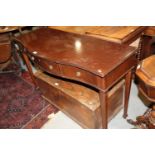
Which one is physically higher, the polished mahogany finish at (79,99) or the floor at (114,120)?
the polished mahogany finish at (79,99)

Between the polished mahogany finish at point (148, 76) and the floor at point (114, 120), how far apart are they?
0.74m

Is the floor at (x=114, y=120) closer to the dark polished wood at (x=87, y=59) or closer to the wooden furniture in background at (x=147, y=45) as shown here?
the dark polished wood at (x=87, y=59)

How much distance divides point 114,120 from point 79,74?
93cm

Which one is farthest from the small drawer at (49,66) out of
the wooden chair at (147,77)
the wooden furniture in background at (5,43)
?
the wooden furniture in background at (5,43)

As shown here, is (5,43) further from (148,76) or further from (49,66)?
(148,76)

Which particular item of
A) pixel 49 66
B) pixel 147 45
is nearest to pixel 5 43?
pixel 49 66

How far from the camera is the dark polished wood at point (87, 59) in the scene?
133cm

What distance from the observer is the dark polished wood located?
4.35 ft

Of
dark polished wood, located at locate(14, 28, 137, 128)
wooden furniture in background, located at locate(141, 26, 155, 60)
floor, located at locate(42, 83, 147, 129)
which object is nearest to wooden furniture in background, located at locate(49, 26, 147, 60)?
dark polished wood, located at locate(14, 28, 137, 128)

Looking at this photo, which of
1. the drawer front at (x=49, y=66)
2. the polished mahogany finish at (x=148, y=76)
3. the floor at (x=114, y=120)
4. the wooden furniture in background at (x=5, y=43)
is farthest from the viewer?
the wooden furniture in background at (x=5, y=43)

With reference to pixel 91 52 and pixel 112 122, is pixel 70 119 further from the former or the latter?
pixel 91 52

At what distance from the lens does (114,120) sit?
2070mm
